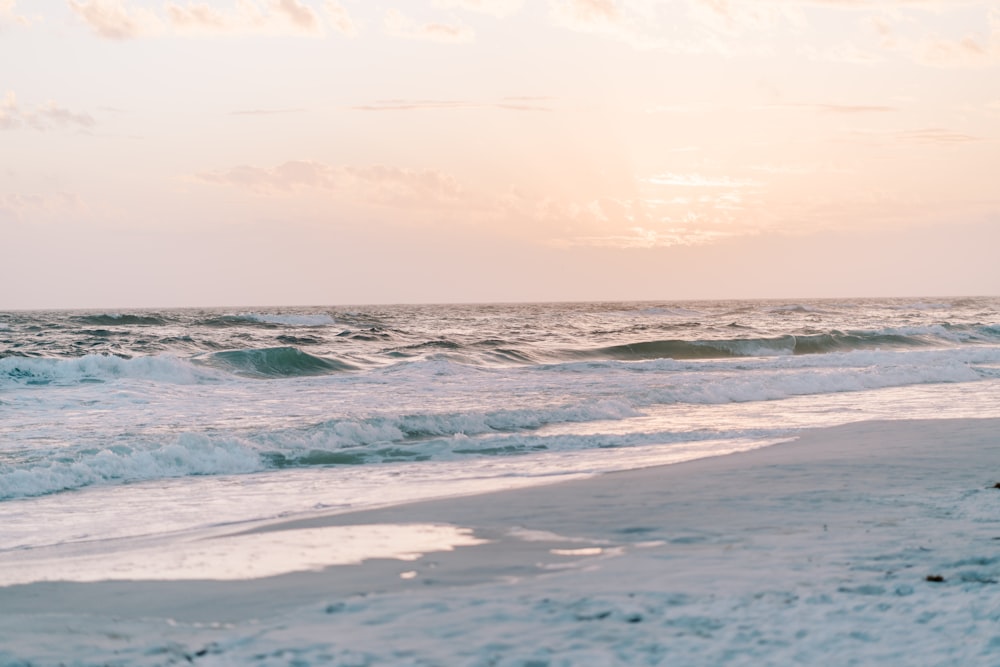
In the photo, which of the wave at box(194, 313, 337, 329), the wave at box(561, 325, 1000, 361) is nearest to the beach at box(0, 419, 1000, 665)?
the wave at box(561, 325, 1000, 361)

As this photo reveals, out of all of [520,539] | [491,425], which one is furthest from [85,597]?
[491,425]

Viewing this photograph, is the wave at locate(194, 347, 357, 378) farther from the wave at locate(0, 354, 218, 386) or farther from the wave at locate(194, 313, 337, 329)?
the wave at locate(194, 313, 337, 329)

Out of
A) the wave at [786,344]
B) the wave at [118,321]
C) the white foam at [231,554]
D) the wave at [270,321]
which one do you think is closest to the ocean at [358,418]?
the white foam at [231,554]

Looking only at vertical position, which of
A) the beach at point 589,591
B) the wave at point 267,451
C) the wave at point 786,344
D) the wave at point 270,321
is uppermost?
the wave at point 270,321

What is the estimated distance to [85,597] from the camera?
16.6ft

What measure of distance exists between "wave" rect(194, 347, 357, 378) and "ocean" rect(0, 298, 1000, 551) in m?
0.09

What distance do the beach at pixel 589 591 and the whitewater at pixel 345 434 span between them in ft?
0.24

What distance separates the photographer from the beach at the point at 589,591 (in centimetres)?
375

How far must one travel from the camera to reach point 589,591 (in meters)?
4.61

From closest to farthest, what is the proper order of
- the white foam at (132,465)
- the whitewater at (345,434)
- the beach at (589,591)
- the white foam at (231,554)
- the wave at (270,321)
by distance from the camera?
the beach at (589,591)
the white foam at (231,554)
the whitewater at (345,434)
the white foam at (132,465)
the wave at (270,321)

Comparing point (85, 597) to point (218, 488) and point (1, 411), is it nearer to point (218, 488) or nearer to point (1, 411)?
point (218, 488)

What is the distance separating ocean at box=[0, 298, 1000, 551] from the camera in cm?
888

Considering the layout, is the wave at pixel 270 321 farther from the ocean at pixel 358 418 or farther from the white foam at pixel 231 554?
the white foam at pixel 231 554

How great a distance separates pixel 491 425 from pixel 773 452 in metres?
4.99
